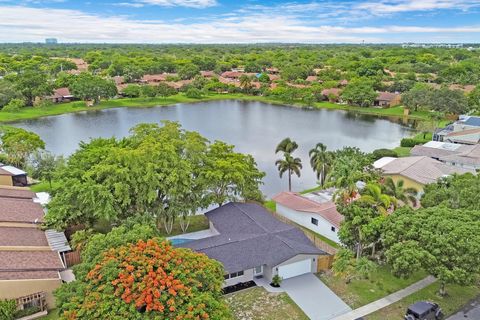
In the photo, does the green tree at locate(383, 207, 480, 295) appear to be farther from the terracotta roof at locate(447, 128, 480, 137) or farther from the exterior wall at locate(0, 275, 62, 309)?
the terracotta roof at locate(447, 128, 480, 137)

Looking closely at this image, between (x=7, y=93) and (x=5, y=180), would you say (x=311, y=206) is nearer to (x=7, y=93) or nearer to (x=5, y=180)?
(x=5, y=180)

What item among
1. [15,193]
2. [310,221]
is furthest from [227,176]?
[15,193]

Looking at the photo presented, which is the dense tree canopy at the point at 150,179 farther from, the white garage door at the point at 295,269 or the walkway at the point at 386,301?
the walkway at the point at 386,301

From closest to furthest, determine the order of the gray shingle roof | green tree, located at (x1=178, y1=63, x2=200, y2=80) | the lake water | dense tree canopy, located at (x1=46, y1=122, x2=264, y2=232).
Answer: the gray shingle roof, dense tree canopy, located at (x1=46, y1=122, x2=264, y2=232), the lake water, green tree, located at (x1=178, y1=63, x2=200, y2=80)

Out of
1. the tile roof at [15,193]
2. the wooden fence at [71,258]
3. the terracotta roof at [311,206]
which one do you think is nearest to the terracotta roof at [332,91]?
the terracotta roof at [311,206]

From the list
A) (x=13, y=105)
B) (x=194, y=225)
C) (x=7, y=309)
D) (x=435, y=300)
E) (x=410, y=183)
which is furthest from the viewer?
(x=13, y=105)

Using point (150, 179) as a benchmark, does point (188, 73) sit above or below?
above

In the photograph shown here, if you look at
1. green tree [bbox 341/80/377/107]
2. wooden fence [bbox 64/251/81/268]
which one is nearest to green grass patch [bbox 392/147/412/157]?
green tree [bbox 341/80/377/107]
